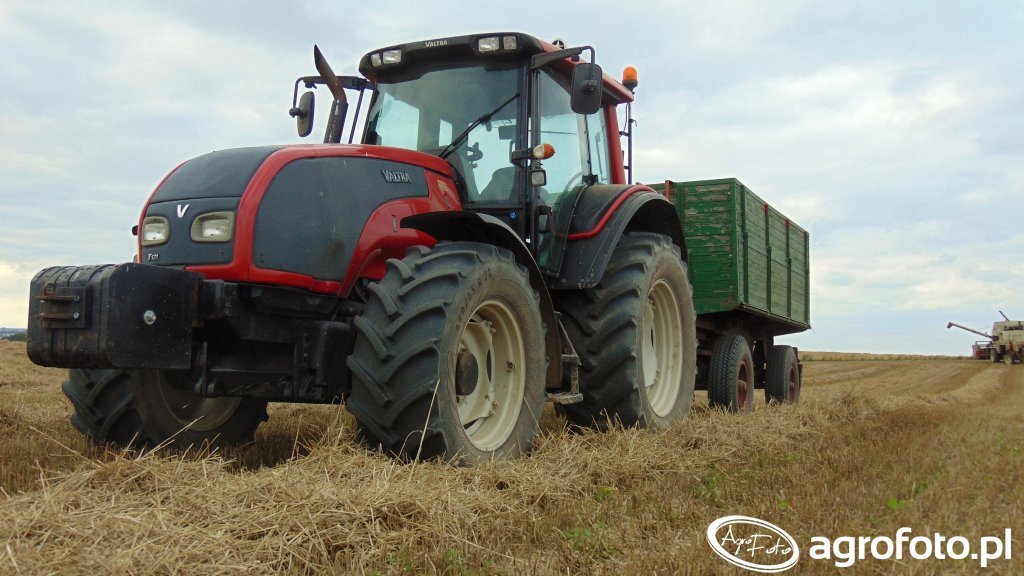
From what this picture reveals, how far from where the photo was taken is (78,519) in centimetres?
306

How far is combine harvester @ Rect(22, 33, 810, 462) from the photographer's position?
4.06m

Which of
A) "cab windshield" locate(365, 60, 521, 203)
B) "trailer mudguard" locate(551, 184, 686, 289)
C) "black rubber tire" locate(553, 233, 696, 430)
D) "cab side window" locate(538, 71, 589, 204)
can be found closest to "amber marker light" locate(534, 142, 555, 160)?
"cab windshield" locate(365, 60, 521, 203)

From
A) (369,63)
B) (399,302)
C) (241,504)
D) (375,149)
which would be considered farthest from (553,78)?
(241,504)

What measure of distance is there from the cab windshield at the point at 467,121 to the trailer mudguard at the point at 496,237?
557mm

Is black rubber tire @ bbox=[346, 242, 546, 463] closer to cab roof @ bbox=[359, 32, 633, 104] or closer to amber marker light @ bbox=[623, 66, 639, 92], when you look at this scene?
cab roof @ bbox=[359, 32, 633, 104]

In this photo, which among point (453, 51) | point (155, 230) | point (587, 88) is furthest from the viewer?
point (453, 51)

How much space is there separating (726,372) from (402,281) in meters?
4.94

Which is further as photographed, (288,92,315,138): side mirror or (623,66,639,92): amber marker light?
(623,66,639,92): amber marker light

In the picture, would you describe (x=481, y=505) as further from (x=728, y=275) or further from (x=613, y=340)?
(x=728, y=275)

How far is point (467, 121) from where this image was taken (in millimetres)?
5590

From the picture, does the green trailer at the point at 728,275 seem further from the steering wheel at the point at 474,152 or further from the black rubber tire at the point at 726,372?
the steering wheel at the point at 474,152

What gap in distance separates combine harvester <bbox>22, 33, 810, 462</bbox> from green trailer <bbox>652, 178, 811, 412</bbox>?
1.61 m

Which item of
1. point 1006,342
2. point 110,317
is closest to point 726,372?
point 110,317

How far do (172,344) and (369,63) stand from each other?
2.61 m
